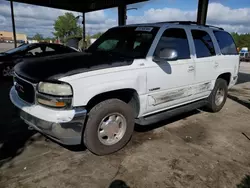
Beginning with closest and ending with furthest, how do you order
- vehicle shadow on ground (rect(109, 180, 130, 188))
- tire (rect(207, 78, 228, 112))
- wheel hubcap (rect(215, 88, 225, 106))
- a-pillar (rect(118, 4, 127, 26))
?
vehicle shadow on ground (rect(109, 180, 130, 188)) → tire (rect(207, 78, 228, 112)) → wheel hubcap (rect(215, 88, 225, 106)) → a-pillar (rect(118, 4, 127, 26))

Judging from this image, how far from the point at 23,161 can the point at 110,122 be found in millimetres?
1337

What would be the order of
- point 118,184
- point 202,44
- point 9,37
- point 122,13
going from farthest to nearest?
point 9,37, point 122,13, point 202,44, point 118,184

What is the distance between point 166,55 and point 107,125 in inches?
55.7

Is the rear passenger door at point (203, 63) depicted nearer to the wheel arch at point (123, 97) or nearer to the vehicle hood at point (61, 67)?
the wheel arch at point (123, 97)

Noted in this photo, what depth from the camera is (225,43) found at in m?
5.35

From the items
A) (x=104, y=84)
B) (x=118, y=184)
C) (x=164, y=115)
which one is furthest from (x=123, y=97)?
(x=118, y=184)

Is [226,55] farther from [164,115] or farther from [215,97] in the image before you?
[164,115]

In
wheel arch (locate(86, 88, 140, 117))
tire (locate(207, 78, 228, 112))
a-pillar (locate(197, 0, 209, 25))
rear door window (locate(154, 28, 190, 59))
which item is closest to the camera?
wheel arch (locate(86, 88, 140, 117))

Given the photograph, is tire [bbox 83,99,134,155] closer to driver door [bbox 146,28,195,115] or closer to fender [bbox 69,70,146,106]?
fender [bbox 69,70,146,106]

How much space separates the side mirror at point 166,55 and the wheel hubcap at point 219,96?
2.56 metres

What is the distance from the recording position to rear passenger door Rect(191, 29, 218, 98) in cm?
441

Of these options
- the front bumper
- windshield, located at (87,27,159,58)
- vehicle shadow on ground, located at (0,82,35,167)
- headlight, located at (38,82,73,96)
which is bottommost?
vehicle shadow on ground, located at (0,82,35,167)

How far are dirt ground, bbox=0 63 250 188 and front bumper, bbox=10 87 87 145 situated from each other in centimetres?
48

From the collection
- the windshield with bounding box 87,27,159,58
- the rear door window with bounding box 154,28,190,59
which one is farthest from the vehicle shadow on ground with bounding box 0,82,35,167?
the rear door window with bounding box 154,28,190,59
